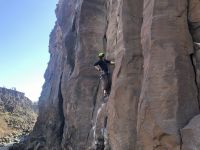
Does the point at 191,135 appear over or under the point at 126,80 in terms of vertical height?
under

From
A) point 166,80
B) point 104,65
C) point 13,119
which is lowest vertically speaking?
point 166,80

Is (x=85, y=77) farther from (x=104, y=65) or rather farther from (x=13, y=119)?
(x=13, y=119)

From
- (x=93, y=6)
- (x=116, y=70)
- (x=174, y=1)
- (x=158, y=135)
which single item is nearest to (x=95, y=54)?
(x=93, y=6)

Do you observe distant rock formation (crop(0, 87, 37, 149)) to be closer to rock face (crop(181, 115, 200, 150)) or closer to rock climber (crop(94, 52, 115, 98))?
rock climber (crop(94, 52, 115, 98))

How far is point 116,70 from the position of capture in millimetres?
20859

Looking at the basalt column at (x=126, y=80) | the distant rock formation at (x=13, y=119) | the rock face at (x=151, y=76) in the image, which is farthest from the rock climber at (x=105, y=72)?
the distant rock formation at (x=13, y=119)

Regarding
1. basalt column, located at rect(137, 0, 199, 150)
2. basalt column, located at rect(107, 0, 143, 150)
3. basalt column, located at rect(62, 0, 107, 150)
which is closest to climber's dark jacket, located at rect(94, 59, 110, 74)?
basalt column, located at rect(107, 0, 143, 150)

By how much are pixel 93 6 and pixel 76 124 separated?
1087cm

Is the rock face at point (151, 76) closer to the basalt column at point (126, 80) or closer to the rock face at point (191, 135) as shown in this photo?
the basalt column at point (126, 80)

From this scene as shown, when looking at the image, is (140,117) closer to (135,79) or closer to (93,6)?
(135,79)

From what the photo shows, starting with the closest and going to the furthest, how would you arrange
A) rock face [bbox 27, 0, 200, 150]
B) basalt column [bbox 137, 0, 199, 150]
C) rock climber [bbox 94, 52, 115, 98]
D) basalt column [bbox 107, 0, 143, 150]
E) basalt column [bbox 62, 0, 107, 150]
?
basalt column [bbox 137, 0, 199, 150], rock face [bbox 27, 0, 200, 150], basalt column [bbox 107, 0, 143, 150], rock climber [bbox 94, 52, 115, 98], basalt column [bbox 62, 0, 107, 150]

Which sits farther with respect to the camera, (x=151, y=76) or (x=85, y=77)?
(x=85, y=77)

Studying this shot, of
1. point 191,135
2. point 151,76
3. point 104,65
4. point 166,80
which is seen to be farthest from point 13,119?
point 191,135

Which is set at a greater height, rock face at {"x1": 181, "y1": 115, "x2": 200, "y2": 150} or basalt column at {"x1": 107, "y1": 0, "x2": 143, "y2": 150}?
basalt column at {"x1": 107, "y1": 0, "x2": 143, "y2": 150}
